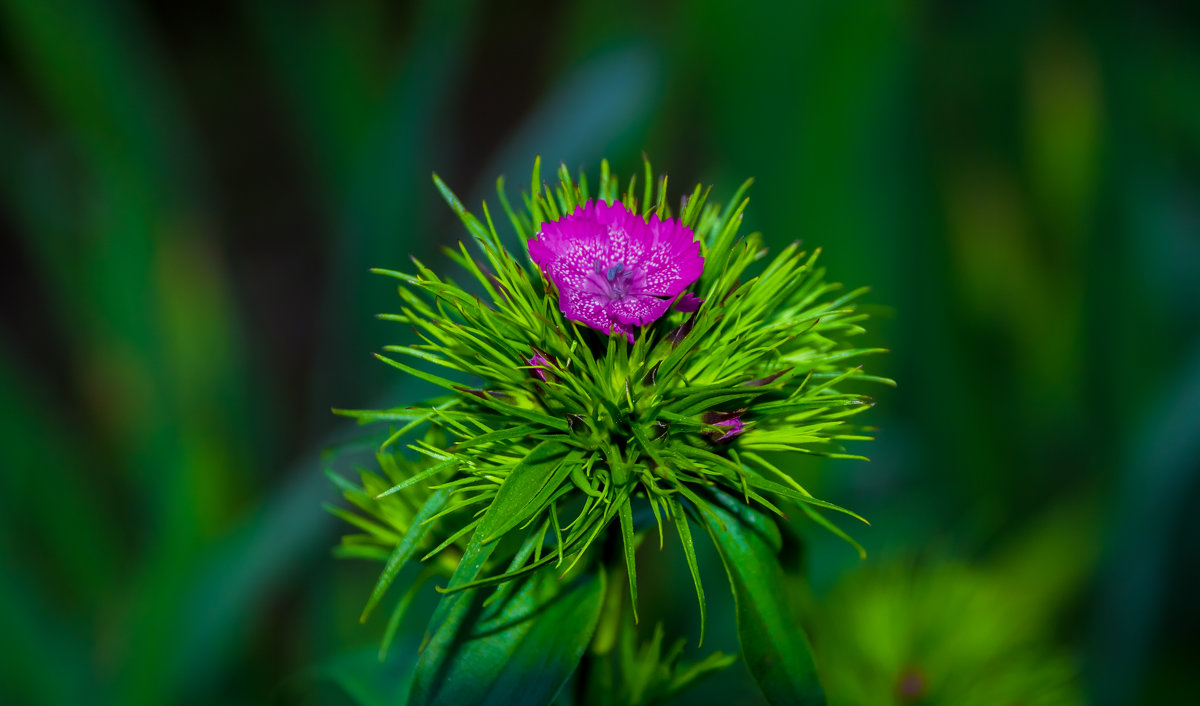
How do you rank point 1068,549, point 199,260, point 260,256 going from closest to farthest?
point 1068,549
point 199,260
point 260,256

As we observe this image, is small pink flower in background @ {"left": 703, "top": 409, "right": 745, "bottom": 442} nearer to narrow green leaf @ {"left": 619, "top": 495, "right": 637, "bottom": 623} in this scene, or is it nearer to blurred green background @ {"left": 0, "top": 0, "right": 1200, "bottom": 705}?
narrow green leaf @ {"left": 619, "top": 495, "right": 637, "bottom": 623}

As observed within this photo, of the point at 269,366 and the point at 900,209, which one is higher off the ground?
the point at 900,209

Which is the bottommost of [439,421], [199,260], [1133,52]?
[199,260]

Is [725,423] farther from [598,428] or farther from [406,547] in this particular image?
[406,547]

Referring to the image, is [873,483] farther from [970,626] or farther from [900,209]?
[970,626]

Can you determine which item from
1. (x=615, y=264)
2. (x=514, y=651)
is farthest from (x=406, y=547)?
(x=615, y=264)

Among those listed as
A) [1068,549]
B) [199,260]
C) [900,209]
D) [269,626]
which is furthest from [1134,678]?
[199,260]

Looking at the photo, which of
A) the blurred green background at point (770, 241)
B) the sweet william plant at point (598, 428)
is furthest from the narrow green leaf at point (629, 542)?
the blurred green background at point (770, 241)
